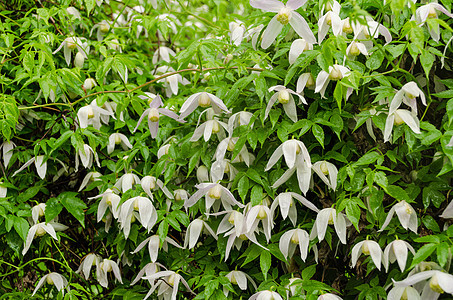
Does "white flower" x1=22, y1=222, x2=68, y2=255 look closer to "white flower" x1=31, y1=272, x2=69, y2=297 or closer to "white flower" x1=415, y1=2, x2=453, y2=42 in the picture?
"white flower" x1=31, y1=272, x2=69, y2=297

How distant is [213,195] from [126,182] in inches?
13.9

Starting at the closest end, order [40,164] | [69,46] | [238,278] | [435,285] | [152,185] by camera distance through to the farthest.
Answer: [435,285] < [238,278] < [152,185] < [40,164] < [69,46]

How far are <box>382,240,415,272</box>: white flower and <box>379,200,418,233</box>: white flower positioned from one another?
0.04 m

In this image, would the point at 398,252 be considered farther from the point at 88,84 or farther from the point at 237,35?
the point at 88,84

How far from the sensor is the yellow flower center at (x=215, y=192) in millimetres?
1420

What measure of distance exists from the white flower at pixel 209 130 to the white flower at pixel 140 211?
0.25m

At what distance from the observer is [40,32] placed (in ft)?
5.79

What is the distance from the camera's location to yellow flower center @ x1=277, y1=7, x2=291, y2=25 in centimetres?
130

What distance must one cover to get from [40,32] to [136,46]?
576mm

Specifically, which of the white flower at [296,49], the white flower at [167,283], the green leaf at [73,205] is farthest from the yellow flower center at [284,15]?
the green leaf at [73,205]

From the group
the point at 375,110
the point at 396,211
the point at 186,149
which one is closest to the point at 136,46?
the point at 186,149

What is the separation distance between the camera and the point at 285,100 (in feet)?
4.52

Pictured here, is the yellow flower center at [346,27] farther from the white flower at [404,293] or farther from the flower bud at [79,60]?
the flower bud at [79,60]

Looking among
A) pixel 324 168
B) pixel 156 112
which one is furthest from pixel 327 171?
pixel 156 112
